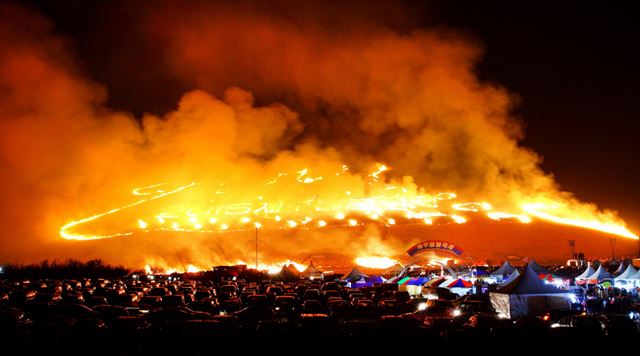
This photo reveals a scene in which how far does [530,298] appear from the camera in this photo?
70.3 ft

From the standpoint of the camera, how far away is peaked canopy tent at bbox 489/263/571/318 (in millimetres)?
21312

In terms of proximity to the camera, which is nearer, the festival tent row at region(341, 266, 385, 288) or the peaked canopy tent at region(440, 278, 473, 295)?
the peaked canopy tent at region(440, 278, 473, 295)

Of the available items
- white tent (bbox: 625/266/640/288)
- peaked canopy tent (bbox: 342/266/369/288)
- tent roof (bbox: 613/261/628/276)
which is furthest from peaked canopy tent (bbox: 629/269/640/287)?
peaked canopy tent (bbox: 342/266/369/288)

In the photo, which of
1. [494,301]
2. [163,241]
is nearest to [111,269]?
[163,241]

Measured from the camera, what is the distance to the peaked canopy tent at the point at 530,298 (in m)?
21.3

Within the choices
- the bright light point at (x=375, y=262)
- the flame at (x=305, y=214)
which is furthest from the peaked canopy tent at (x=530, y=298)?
the flame at (x=305, y=214)

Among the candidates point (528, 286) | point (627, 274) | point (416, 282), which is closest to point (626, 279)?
point (627, 274)

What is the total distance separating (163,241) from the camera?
65.1m

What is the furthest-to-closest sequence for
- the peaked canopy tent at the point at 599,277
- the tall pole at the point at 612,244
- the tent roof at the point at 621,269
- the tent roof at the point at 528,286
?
1. the tall pole at the point at 612,244
2. the tent roof at the point at 621,269
3. the peaked canopy tent at the point at 599,277
4. the tent roof at the point at 528,286

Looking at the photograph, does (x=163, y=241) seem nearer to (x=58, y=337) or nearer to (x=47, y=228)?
(x=47, y=228)

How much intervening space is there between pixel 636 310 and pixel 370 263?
43.4 metres

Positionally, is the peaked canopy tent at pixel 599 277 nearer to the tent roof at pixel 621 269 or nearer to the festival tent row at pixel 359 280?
the tent roof at pixel 621 269

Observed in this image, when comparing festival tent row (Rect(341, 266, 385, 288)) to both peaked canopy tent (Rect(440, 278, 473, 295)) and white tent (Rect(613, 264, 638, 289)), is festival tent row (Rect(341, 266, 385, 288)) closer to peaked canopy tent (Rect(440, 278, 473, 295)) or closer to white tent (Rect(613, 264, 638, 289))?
peaked canopy tent (Rect(440, 278, 473, 295))

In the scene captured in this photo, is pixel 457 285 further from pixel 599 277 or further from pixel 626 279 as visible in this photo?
pixel 626 279
